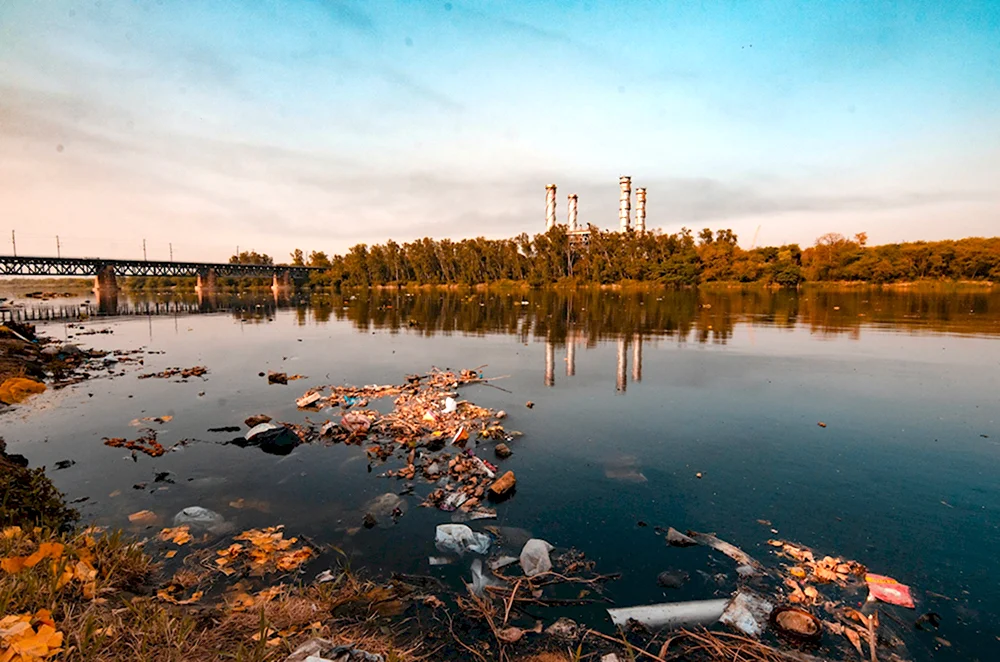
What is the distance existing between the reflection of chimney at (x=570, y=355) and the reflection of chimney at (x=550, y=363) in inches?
20.3

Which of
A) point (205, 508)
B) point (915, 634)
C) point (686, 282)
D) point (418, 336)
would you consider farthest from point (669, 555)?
point (686, 282)

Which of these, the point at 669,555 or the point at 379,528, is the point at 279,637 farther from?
the point at 669,555

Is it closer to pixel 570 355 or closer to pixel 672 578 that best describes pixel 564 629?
pixel 672 578

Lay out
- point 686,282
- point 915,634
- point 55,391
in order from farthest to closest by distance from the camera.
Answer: point 686,282 → point 55,391 → point 915,634

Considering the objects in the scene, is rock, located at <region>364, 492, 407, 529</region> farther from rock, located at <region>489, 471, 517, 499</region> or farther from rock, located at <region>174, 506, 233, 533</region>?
rock, located at <region>174, 506, 233, 533</region>

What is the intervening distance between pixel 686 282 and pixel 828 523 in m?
107

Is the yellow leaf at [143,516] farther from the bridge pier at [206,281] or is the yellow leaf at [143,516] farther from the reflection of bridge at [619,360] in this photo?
the bridge pier at [206,281]

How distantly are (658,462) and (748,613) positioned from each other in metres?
3.82

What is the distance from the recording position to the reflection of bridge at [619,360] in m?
14.9

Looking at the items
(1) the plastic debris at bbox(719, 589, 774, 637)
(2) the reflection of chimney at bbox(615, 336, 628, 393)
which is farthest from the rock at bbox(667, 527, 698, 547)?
(2) the reflection of chimney at bbox(615, 336, 628, 393)

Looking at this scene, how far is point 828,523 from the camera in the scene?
629 centimetres

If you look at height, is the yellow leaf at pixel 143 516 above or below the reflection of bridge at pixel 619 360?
below

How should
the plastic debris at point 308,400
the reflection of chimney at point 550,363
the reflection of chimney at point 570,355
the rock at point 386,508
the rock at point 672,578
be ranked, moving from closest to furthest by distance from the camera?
the rock at point 672,578
the rock at point 386,508
the plastic debris at point 308,400
the reflection of chimney at point 550,363
the reflection of chimney at point 570,355

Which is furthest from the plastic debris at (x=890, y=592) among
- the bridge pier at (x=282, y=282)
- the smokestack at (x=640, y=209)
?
the bridge pier at (x=282, y=282)
